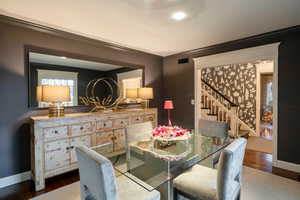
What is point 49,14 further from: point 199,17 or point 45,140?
point 199,17

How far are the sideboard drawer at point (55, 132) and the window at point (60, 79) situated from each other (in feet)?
1.81

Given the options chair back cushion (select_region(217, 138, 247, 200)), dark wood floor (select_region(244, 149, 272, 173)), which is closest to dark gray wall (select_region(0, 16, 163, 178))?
chair back cushion (select_region(217, 138, 247, 200))

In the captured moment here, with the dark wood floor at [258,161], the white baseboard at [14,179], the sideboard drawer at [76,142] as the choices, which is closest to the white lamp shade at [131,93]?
the sideboard drawer at [76,142]

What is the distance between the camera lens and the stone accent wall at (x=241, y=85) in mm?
5320

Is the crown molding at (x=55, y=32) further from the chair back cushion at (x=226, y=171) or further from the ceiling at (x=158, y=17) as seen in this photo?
the chair back cushion at (x=226, y=171)

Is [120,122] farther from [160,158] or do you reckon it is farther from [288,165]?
[288,165]

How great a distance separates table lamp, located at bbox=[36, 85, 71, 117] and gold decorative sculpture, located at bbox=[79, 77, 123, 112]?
0.56 metres

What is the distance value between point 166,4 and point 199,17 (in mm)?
601

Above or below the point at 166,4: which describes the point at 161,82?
below

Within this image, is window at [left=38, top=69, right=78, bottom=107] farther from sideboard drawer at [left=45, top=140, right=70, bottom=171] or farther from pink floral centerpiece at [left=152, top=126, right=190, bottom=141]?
pink floral centerpiece at [left=152, top=126, right=190, bottom=141]

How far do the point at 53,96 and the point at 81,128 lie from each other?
26.6 inches

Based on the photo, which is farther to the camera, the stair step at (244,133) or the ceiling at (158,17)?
the stair step at (244,133)

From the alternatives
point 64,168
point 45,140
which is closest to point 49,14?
point 45,140

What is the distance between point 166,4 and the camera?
1.94 m
